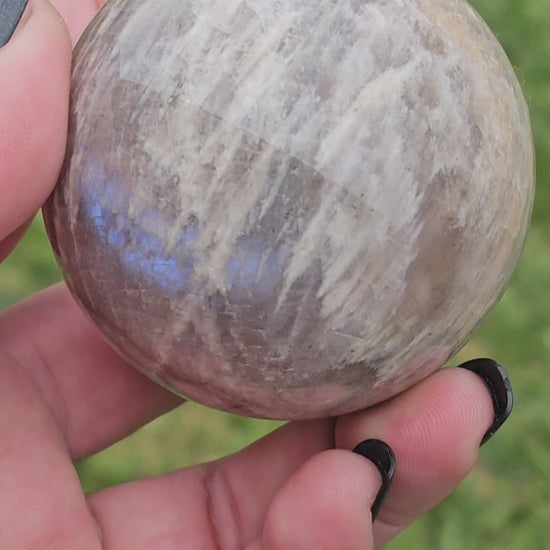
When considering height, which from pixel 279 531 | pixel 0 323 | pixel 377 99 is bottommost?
pixel 0 323

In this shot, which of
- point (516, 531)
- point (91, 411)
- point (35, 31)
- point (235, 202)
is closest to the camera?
point (235, 202)

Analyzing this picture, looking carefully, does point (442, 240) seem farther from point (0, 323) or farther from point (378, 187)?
point (0, 323)

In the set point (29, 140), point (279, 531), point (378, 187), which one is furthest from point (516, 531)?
point (29, 140)

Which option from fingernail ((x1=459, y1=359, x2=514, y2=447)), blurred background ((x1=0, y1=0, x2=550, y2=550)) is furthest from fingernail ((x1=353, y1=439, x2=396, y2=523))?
blurred background ((x1=0, y1=0, x2=550, y2=550))

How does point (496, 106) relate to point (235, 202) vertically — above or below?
above

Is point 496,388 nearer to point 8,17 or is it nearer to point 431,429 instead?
point 431,429

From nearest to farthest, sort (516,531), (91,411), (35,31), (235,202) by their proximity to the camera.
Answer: (235,202)
(35,31)
(91,411)
(516,531)

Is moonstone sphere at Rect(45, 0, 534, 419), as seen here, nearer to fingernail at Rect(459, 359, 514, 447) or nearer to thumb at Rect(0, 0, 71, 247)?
thumb at Rect(0, 0, 71, 247)

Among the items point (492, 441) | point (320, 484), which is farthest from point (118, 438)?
point (492, 441)

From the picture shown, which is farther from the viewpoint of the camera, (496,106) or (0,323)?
(0,323)
